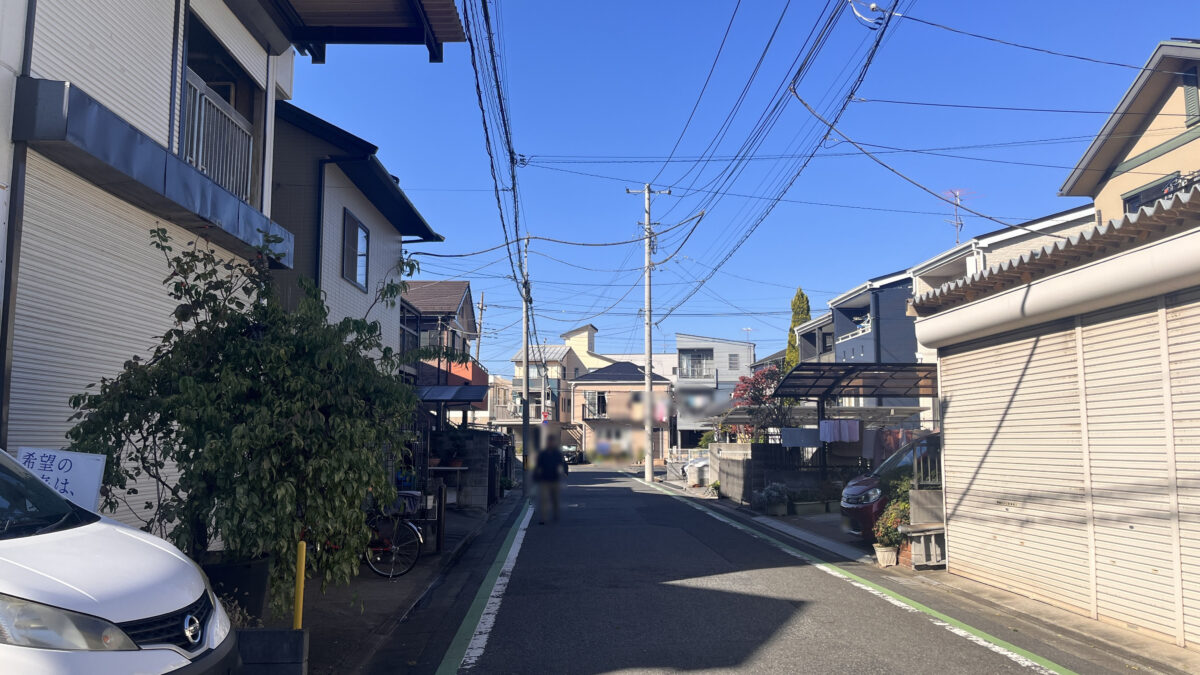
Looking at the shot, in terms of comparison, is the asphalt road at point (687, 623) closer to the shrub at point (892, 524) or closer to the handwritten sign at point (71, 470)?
the shrub at point (892, 524)

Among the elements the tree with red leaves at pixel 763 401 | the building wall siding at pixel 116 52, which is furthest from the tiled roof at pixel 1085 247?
the tree with red leaves at pixel 763 401

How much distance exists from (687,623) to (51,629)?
205 inches

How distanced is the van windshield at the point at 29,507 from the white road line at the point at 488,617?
2943 millimetres

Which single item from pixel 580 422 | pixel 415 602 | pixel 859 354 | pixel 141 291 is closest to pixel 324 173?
pixel 141 291

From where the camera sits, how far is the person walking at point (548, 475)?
627 inches

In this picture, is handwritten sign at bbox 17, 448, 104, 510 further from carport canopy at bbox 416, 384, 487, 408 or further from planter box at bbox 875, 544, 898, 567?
carport canopy at bbox 416, 384, 487, 408

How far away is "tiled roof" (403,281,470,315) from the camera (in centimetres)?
3128

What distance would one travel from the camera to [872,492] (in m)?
12.6

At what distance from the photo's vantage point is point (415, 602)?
8484mm

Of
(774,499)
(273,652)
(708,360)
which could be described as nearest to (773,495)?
(774,499)

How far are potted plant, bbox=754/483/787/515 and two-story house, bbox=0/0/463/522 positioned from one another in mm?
11578

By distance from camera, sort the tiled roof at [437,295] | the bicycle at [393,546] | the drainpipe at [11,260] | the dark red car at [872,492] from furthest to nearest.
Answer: the tiled roof at [437,295] → the dark red car at [872,492] → the bicycle at [393,546] → the drainpipe at [11,260]

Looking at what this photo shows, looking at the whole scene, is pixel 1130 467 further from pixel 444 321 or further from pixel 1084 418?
pixel 444 321

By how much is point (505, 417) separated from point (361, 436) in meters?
50.7
